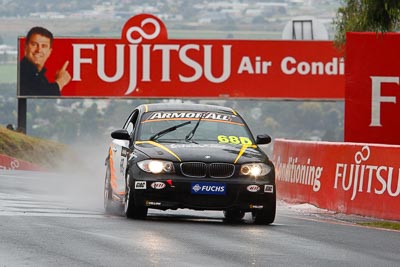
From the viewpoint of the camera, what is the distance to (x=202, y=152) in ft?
57.5

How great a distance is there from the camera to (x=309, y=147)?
78.0ft

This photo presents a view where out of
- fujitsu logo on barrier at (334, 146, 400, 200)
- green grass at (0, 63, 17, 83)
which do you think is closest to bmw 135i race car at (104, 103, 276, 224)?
fujitsu logo on barrier at (334, 146, 400, 200)

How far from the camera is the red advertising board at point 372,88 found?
23.8m

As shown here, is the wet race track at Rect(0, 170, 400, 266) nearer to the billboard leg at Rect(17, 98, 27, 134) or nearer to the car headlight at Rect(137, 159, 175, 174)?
the car headlight at Rect(137, 159, 175, 174)

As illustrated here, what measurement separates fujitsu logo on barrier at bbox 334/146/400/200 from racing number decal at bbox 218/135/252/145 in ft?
8.08

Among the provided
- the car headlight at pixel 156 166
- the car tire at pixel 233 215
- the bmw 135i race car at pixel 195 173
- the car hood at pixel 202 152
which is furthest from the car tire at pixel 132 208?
the car tire at pixel 233 215

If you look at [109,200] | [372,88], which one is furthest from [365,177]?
[109,200]

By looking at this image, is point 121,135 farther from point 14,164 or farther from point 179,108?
point 14,164

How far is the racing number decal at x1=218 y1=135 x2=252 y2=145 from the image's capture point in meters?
18.3

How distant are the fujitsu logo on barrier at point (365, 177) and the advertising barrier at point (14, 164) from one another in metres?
26.8

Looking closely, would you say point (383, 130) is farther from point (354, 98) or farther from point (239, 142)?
point (239, 142)

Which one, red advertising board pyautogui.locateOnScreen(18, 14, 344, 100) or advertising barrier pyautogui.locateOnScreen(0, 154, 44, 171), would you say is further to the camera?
red advertising board pyautogui.locateOnScreen(18, 14, 344, 100)

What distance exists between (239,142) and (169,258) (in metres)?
5.56

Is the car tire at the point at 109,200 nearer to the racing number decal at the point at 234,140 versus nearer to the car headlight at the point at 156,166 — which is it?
the racing number decal at the point at 234,140
